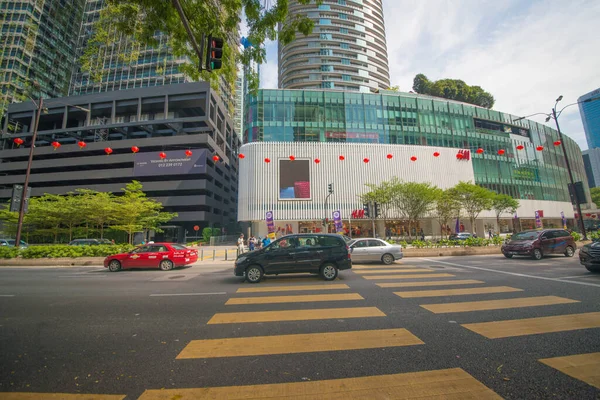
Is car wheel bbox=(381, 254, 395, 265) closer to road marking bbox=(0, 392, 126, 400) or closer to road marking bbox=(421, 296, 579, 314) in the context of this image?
road marking bbox=(421, 296, 579, 314)

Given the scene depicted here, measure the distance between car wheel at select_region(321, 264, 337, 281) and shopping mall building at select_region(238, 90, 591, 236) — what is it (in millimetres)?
28309

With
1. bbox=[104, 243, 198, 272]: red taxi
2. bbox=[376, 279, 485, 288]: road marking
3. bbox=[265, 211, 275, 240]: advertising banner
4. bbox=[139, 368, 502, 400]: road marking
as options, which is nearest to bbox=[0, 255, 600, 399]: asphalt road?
bbox=[139, 368, 502, 400]: road marking

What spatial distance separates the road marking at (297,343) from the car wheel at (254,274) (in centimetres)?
481

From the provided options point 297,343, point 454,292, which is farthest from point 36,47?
point 454,292

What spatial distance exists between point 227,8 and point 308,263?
836cm

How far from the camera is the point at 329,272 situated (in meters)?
9.05

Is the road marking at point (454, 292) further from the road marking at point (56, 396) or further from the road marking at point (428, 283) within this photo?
the road marking at point (56, 396)

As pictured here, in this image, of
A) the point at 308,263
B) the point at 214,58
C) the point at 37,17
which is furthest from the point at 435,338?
the point at 37,17

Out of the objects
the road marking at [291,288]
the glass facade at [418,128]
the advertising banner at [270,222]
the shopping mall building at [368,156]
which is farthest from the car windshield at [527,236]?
the glass facade at [418,128]

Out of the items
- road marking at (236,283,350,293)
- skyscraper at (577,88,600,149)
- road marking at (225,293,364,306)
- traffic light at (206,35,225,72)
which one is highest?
skyscraper at (577,88,600,149)

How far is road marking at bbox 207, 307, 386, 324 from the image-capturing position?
500cm

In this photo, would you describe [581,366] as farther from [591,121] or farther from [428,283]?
[591,121]

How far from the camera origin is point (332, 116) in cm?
4581

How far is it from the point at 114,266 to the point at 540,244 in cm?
2365
